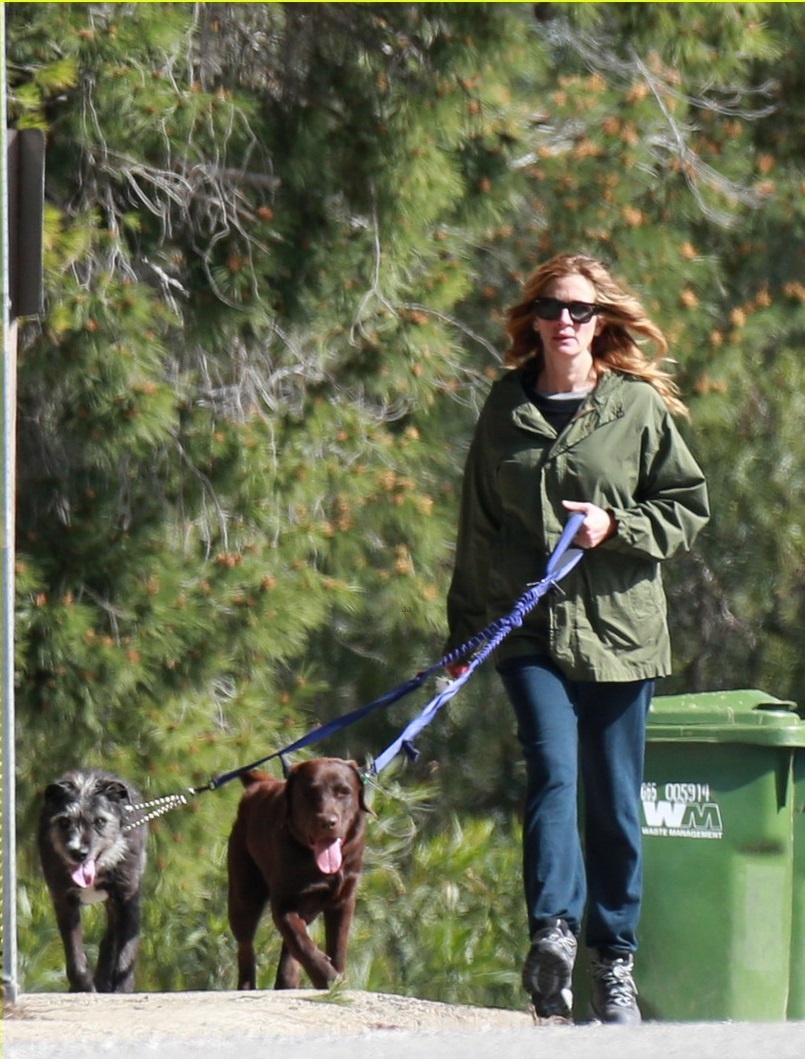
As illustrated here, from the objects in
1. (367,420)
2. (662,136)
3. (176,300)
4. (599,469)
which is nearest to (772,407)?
(662,136)

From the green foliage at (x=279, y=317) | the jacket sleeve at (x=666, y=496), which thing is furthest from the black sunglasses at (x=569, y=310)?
the green foliage at (x=279, y=317)

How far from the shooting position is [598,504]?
5121 millimetres

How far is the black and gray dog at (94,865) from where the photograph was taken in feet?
21.4

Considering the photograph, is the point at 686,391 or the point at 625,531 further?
the point at 686,391

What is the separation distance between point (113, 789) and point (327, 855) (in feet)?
3.09

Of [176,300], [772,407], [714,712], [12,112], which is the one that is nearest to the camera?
[714,712]

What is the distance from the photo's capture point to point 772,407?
1076 cm

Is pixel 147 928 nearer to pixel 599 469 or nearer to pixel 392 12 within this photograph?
pixel 392 12

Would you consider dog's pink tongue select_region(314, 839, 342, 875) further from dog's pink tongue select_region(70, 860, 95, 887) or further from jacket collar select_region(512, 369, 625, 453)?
jacket collar select_region(512, 369, 625, 453)

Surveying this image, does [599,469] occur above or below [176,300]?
below

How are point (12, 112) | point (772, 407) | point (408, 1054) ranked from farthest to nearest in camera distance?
1. point (772, 407)
2. point (12, 112)
3. point (408, 1054)

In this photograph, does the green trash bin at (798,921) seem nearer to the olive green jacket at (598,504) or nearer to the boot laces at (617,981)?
the boot laces at (617,981)

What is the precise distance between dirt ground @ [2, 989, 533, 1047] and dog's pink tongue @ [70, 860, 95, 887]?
1.13 meters

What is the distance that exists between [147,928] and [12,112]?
4109 mm
